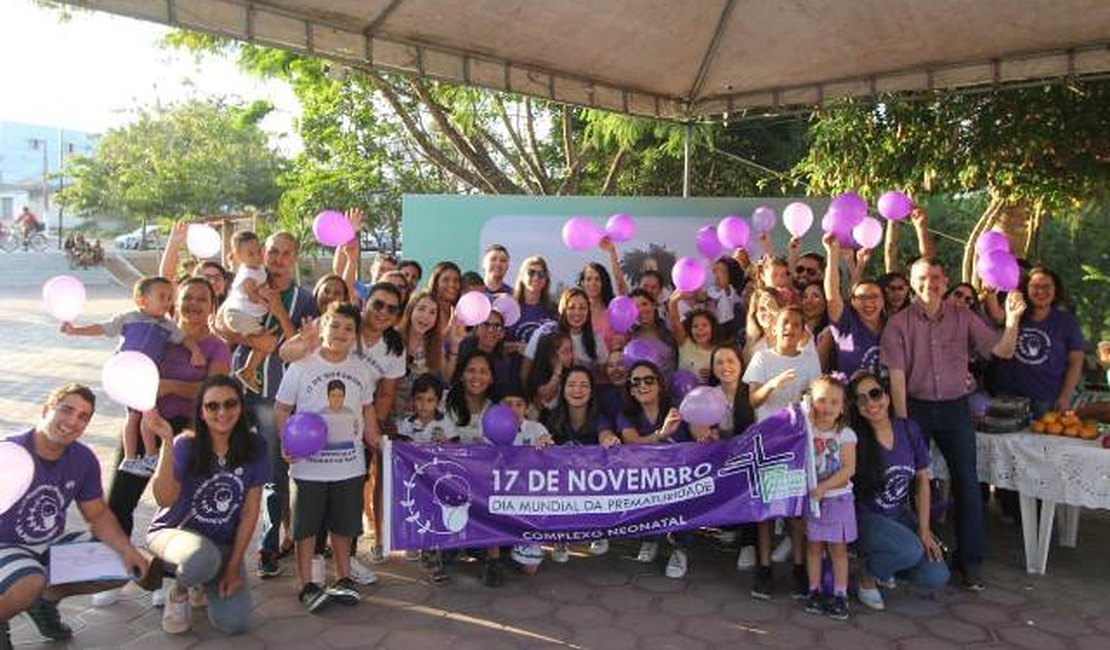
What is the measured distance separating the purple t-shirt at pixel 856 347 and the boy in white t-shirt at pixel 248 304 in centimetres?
301

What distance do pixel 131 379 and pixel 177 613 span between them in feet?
3.54

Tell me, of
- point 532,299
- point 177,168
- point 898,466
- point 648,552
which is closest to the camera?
point 898,466

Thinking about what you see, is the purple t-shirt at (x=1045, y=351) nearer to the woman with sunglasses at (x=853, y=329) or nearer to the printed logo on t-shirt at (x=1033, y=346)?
the printed logo on t-shirt at (x=1033, y=346)

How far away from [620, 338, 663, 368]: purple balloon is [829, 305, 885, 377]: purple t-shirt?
982mm

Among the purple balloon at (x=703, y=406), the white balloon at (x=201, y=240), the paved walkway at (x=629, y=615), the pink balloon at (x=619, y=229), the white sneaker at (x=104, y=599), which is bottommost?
the paved walkway at (x=629, y=615)

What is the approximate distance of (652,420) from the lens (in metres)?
4.48

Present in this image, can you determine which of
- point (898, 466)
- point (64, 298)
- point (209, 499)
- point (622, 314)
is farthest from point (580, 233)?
point (64, 298)

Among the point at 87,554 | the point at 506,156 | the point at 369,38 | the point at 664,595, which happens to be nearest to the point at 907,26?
the point at 369,38

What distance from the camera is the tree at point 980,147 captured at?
6648 millimetres

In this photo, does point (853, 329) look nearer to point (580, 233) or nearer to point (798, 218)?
point (798, 218)

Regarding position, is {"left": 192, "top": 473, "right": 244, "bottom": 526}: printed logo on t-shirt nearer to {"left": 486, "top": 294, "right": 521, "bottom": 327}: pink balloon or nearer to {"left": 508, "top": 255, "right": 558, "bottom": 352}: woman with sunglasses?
{"left": 486, "top": 294, "right": 521, "bottom": 327}: pink balloon

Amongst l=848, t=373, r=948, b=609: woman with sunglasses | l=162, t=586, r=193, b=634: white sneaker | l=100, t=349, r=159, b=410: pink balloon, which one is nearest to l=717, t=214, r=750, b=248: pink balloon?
l=848, t=373, r=948, b=609: woman with sunglasses

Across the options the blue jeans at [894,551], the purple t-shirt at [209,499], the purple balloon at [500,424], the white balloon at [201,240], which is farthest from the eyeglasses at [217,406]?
the blue jeans at [894,551]

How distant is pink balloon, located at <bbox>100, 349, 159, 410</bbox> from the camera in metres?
3.28
